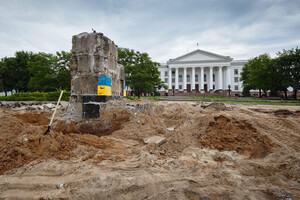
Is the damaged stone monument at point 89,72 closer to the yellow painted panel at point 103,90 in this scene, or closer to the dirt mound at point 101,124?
the yellow painted panel at point 103,90

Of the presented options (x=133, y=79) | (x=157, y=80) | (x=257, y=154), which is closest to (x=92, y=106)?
(x=257, y=154)

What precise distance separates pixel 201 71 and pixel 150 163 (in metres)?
46.4

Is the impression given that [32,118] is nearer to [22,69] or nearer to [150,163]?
[150,163]

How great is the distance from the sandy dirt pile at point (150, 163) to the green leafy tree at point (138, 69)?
538 inches

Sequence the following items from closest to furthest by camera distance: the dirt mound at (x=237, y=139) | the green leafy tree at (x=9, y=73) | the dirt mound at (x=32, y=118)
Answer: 1. the dirt mound at (x=237, y=139)
2. the dirt mound at (x=32, y=118)
3. the green leafy tree at (x=9, y=73)

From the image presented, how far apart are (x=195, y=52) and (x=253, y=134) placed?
→ 46429 mm

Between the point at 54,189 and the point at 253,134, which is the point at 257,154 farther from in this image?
the point at 54,189

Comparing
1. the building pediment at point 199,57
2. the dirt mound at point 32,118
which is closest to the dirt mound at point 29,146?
the dirt mound at point 32,118

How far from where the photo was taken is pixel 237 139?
14.2 ft

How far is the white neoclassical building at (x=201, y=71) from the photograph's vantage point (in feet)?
147

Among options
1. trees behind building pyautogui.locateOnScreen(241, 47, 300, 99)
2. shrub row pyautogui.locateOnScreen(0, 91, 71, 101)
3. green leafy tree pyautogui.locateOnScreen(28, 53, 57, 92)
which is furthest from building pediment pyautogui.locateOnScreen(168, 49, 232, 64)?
shrub row pyautogui.locateOnScreen(0, 91, 71, 101)

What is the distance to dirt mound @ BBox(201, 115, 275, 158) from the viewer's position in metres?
3.98

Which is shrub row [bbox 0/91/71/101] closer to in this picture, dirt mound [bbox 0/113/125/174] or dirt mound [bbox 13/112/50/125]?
dirt mound [bbox 13/112/50/125]

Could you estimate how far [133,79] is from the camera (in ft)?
60.9
